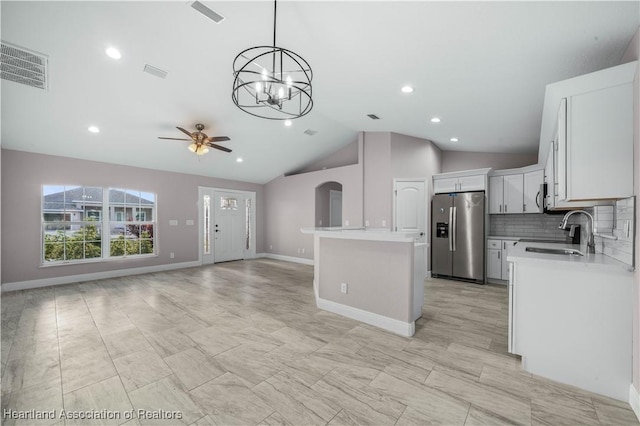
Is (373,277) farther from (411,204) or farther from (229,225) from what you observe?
(229,225)

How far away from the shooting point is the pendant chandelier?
2.02m

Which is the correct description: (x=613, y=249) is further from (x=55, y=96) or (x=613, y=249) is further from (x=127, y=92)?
(x=55, y=96)

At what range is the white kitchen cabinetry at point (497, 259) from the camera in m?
4.78

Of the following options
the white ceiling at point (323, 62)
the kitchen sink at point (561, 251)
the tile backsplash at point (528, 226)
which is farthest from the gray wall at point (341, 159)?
the kitchen sink at point (561, 251)

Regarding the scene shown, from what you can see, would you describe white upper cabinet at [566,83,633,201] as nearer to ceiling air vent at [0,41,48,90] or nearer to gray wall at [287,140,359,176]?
gray wall at [287,140,359,176]

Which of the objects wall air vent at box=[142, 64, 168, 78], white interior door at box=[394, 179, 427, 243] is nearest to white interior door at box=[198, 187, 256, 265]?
wall air vent at box=[142, 64, 168, 78]

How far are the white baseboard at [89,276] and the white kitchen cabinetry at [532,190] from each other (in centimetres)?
742

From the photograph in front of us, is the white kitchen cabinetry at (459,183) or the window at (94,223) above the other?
the white kitchen cabinetry at (459,183)

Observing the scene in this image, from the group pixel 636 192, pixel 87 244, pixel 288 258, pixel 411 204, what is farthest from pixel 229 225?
pixel 636 192

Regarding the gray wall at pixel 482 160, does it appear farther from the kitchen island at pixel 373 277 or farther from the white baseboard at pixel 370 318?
the white baseboard at pixel 370 318

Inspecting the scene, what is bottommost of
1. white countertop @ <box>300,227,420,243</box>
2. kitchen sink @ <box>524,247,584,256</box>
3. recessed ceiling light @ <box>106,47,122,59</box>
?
kitchen sink @ <box>524,247,584,256</box>

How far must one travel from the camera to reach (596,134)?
1857mm

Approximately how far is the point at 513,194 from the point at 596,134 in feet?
11.4

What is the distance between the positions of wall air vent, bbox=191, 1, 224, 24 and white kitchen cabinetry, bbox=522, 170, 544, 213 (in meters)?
5.33
